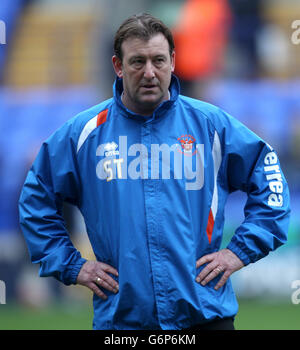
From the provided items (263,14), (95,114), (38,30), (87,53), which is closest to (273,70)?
(263,14)

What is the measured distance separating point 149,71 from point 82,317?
5.51 meters

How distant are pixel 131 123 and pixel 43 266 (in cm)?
73

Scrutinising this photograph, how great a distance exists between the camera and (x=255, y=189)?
3406 millimetres

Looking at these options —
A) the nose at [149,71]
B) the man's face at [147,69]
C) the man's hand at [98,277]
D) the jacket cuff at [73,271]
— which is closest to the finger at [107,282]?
the man's hand at [98,277]

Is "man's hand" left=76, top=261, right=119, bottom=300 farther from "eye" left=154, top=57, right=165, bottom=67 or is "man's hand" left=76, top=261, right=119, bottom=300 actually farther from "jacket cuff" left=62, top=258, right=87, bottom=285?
"eye" left=154, top=57, right=165, bottom=67

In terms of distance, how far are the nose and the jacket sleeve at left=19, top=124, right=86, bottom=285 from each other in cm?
45

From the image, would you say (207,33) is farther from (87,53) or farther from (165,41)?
(165,41)

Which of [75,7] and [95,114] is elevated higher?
[75,7]

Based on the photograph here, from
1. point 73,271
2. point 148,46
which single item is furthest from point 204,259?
point 148,46

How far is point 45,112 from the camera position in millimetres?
10430

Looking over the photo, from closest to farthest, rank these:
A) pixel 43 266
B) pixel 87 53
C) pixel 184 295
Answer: pixel 184 295, pixel 43 266, pixel 87 53

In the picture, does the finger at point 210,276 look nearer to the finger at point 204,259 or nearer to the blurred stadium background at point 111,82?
the finger at point 204,259

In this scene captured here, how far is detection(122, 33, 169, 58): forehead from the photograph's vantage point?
324 centimetres

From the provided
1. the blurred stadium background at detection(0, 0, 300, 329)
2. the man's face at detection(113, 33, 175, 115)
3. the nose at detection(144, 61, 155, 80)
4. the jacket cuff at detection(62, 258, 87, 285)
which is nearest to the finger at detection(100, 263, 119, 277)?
the jacket cuff at detection(62, 258, 87, 285)
